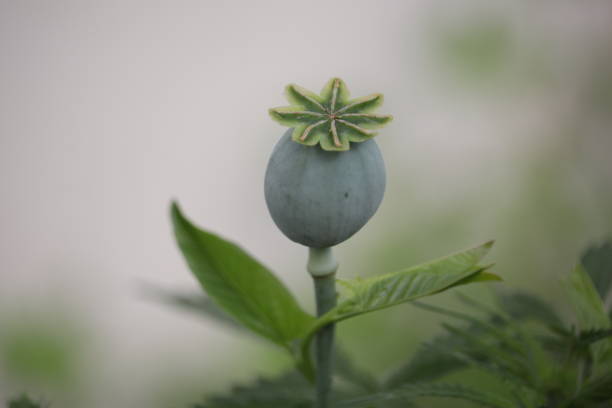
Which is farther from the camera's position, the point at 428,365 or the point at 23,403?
the point at 428,365

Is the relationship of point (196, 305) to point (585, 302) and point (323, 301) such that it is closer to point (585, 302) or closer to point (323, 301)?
point (323, 301)

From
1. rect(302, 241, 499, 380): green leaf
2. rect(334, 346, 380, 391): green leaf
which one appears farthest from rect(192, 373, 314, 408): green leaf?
rect(302, 241, 499, 380): green leaf

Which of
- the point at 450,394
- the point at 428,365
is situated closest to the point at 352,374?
the point at 428,365

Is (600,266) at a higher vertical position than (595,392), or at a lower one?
higher

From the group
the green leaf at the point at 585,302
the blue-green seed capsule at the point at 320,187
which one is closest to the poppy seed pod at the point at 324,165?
the blue-green seed capsule at the point at 320,187

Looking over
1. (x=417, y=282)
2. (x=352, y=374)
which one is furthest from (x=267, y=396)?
(x=417, y=282)

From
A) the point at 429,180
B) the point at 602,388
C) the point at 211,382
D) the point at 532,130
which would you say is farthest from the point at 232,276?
the point at 532,130
